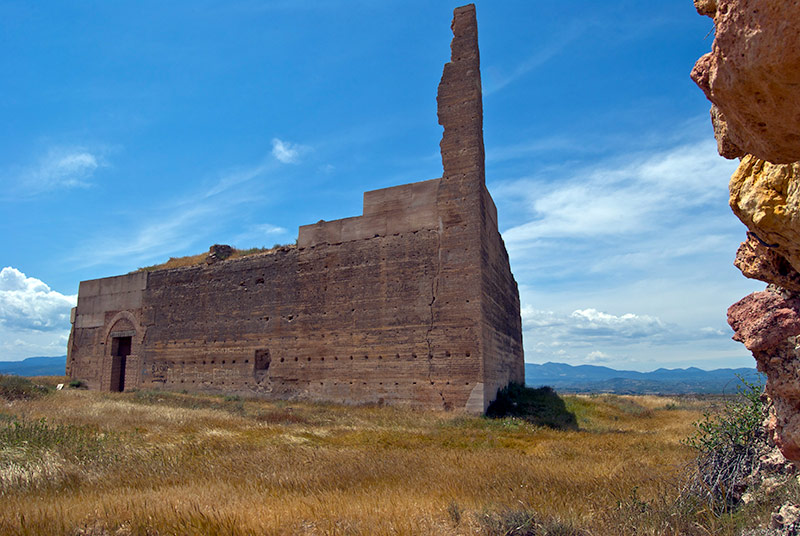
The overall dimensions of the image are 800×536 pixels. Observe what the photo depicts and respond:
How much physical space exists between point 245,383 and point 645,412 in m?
14.8

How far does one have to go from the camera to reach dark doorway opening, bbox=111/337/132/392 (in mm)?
22644

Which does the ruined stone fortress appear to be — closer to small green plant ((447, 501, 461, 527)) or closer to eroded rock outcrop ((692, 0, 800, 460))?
small green plant ((447, 501, 461, 527))

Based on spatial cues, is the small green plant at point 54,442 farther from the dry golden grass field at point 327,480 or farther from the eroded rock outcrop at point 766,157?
the eroded rock outcrop at point 766,157

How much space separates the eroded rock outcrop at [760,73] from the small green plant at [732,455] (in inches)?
133

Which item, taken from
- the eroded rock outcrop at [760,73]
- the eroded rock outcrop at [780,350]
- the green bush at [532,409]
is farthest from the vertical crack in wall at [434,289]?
the eroded rock outcrop at [760,73]

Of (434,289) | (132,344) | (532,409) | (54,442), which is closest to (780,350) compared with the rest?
(54,442)

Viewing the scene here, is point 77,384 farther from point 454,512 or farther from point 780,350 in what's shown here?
point 780,350

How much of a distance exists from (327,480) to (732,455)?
418 centimetres

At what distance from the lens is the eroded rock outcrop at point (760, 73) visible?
73.6 inches

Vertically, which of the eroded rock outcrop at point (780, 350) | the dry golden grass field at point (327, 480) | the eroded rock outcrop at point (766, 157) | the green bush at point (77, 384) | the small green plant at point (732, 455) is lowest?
the green bush at point (77, 384)

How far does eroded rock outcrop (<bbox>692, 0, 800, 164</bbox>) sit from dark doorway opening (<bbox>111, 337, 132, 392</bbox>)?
79.5ft

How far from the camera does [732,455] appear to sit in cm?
500

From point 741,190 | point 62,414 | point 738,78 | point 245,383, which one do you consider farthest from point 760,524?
point 245,383

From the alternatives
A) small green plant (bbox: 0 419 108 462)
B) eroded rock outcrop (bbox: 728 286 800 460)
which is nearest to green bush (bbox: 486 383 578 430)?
small green plant (bbox: 0 419 108 462)
